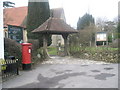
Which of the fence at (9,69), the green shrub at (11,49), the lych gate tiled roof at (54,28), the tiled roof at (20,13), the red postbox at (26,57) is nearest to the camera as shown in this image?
the fence at (9,69)

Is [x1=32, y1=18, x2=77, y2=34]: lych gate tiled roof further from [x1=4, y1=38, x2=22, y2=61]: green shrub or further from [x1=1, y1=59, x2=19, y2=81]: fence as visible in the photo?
[x1=1, y1=59, x2=19, y2=81]: fence

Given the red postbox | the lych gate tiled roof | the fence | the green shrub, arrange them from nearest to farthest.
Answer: the fence < the red postbox < the green shrub < the lych gate tiled roof

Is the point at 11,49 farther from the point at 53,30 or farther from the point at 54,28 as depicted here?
the point at 54,28

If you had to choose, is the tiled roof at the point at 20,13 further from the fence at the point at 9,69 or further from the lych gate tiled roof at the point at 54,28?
the fence at the point at 9,69

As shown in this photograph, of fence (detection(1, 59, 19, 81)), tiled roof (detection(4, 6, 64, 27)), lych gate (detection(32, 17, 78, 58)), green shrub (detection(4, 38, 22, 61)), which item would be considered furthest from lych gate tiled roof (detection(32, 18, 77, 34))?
tiled roof (detection(4, 6, 64, 27))

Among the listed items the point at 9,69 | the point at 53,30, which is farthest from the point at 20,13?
the point at 9,69

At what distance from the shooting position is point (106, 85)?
532 centimetres

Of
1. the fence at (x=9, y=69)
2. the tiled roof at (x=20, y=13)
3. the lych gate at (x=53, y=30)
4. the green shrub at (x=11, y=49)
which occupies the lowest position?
the fence at (x=9, y=69)

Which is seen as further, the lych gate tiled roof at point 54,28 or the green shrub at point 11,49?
the lych gate tiled roof at point 54,28

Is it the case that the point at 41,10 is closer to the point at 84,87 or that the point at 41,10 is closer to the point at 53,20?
the point at 53,20

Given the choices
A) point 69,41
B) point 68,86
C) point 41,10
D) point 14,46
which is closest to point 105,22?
point 41,10

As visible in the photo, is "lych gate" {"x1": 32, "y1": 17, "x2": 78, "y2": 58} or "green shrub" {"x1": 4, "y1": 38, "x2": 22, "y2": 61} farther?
"lych gate" {"x1": 32, "y1": 17, "x2": 78, "y2": 58}

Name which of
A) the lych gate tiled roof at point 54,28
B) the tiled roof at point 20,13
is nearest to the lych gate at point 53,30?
the lych gate tiled roof at point 54,28

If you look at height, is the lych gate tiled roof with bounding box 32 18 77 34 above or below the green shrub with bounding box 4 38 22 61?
above
